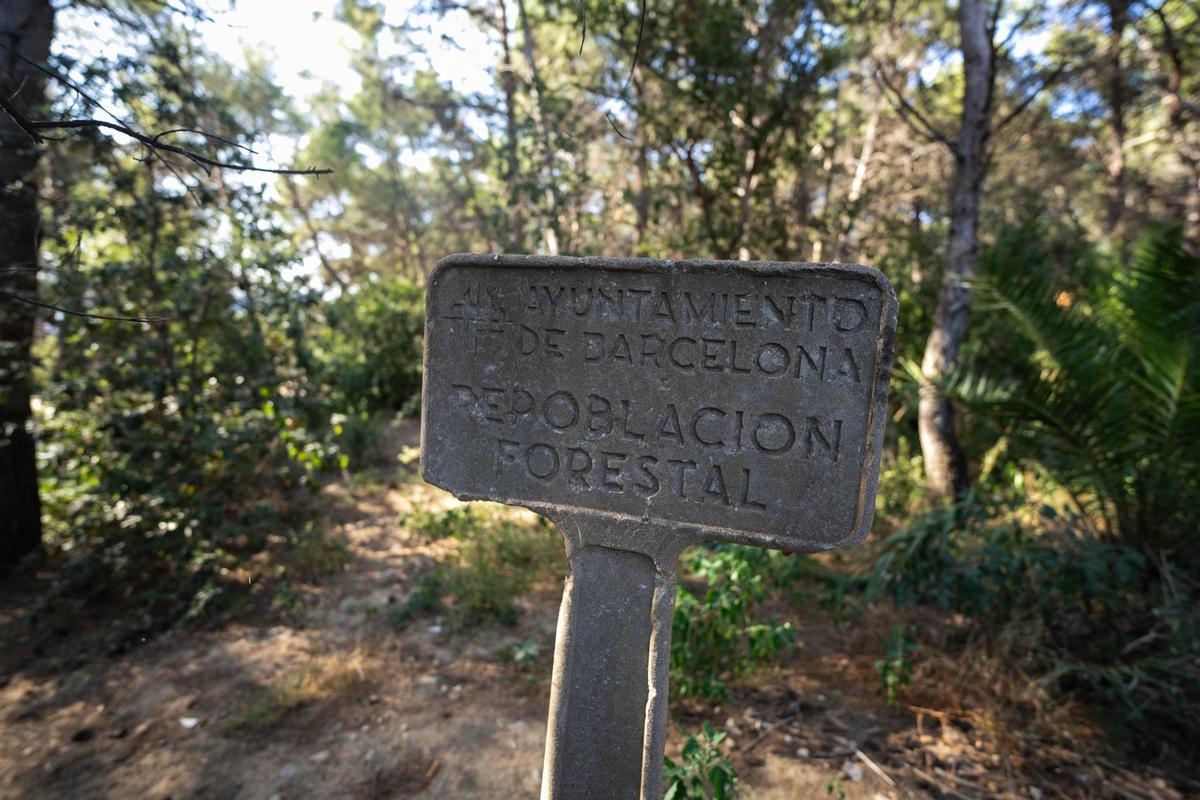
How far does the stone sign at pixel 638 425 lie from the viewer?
4.46ft

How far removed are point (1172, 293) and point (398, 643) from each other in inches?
169

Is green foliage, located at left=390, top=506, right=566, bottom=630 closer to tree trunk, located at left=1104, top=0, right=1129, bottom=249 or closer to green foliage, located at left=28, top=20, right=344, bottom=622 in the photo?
green foliage, located at left=28, top=20, right=344, bottom=622

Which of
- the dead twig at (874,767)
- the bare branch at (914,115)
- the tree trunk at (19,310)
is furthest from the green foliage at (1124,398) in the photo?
the tree trunk at (19,310)

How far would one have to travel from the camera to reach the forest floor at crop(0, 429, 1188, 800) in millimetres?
2293

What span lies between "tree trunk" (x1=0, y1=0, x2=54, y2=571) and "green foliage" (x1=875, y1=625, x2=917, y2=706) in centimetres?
478

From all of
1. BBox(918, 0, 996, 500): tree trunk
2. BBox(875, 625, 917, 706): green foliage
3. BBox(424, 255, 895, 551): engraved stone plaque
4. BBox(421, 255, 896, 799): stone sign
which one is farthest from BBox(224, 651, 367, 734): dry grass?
BBox(918, 0, 996, 500): tree trunk

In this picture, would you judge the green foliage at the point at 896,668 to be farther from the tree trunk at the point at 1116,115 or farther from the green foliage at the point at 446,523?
the tree trunk at the point at 1116,115

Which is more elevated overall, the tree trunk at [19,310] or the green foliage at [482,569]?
the tree trunk at [19,310]

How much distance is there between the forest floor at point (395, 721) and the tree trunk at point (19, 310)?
673 mm

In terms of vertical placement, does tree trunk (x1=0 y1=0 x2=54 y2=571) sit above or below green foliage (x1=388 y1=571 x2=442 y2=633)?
above

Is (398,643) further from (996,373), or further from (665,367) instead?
(996,373)

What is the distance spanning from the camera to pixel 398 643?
130 inches

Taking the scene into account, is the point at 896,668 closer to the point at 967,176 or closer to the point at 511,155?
the point at 967,176

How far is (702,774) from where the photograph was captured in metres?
1.80
